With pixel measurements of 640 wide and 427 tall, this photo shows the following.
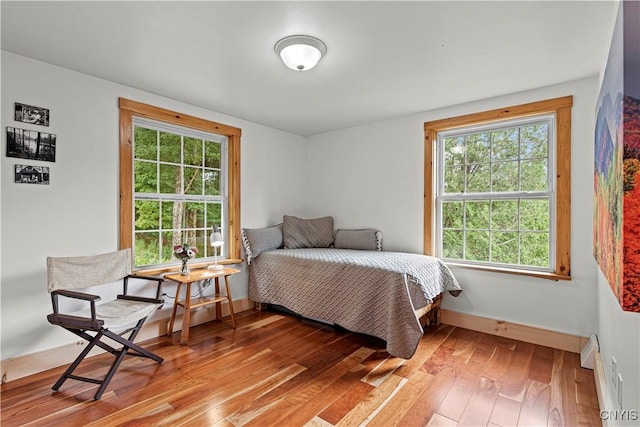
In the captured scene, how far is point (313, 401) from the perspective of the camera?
78.3 inches

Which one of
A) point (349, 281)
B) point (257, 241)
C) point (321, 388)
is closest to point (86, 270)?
point (257, 241)

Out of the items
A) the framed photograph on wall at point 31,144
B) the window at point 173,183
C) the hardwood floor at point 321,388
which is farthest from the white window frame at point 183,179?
the hardwood floor at point 321,388

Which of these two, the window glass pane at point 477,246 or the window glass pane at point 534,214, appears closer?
the window glass pane at point 534,214

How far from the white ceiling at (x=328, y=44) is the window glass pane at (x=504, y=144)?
0.41 meters

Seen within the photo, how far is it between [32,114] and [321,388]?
299 cm

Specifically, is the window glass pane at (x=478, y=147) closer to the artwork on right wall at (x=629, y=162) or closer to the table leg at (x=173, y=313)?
A: the artwork on right wall at (x=629, y=162)

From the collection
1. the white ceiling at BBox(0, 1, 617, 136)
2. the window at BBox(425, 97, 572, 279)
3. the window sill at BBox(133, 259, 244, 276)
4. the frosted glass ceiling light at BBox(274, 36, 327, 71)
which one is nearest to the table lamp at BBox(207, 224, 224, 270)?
the window sill at BBox(133, 259, 244, 276)

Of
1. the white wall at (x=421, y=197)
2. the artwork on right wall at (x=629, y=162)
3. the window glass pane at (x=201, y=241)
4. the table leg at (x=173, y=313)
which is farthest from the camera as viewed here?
the window glass pane at (x=201, y=241)

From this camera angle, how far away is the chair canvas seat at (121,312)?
2190 millimetres

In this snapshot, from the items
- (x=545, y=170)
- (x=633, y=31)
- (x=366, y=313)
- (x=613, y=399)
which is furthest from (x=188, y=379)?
(x=545, y=170)

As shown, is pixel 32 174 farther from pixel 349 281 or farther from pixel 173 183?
pixel 349 281

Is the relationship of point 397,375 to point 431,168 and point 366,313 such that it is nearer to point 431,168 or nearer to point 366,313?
point 366,313

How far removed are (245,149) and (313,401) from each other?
9.69 feet

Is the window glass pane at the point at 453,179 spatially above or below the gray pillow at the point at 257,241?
above
